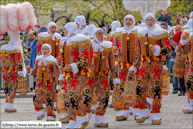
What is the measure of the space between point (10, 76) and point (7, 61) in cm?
43

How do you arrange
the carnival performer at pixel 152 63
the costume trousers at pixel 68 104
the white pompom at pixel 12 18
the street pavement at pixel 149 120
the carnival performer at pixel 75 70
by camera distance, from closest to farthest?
the carnival performer at pixel 75 70, the costume trousers at pixel 68 104, the street pavement at pixel 149 120, the carnival performer at pixel 152 63, the white pompom at pixel 12 18

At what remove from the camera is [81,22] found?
10.5 m

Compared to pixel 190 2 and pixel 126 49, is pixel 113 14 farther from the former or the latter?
pixel 126 49

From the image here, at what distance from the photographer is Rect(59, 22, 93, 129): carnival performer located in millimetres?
7789

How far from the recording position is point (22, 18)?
12289 millimetres

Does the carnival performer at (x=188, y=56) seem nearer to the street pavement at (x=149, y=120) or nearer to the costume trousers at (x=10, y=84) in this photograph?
the street pavement at (x=149, y=120)

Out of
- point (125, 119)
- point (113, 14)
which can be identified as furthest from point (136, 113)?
point (113, 14)

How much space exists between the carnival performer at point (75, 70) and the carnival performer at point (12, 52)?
12.4 ft

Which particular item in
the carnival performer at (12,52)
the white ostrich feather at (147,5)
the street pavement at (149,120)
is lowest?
the street pavement at (149,120)

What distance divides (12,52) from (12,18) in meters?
1.14

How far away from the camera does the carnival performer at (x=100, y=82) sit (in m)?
8.98

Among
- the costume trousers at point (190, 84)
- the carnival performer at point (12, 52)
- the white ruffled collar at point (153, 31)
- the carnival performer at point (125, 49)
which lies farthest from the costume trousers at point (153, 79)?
the carnival performer at point (12, 52)

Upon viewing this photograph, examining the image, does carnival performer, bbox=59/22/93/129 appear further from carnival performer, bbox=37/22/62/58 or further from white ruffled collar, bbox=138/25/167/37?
carnival performer, bbox=37/22/62/58

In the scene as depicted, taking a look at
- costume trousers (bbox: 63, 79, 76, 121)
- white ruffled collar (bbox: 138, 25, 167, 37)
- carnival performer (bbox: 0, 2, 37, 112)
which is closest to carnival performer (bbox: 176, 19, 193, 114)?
white ruffled collar (bbox: 138, 25, 167, 37)
